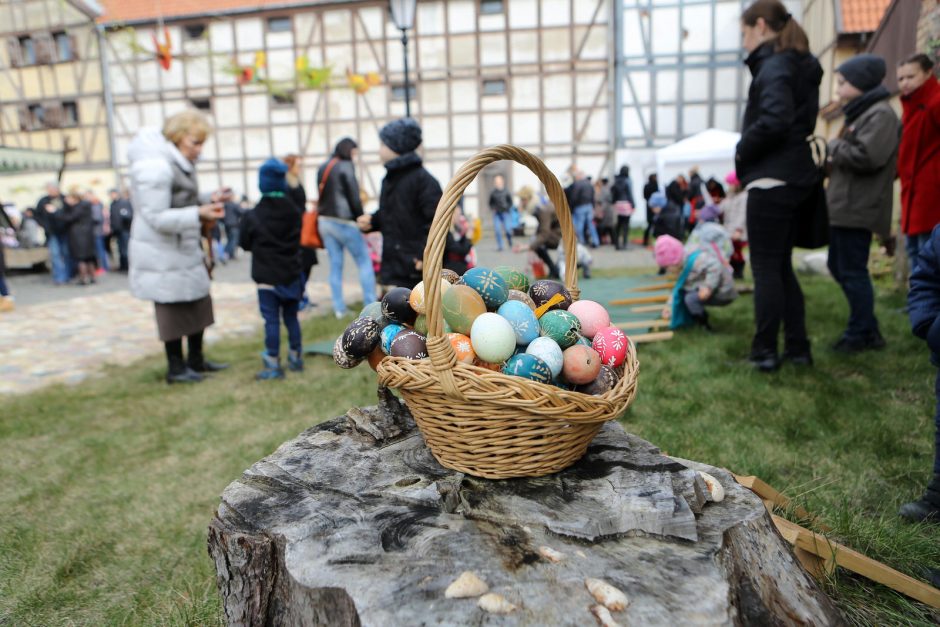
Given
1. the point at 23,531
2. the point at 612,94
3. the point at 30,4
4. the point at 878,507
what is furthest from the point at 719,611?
the point at 30,4

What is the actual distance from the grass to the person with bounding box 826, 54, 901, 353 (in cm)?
31

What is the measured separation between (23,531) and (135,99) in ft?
72.0

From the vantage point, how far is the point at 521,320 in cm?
170

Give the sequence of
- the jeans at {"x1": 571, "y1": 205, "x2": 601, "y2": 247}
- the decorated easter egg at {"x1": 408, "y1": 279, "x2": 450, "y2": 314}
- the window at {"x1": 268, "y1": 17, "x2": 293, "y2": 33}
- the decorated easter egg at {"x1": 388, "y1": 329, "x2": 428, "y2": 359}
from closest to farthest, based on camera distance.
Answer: the decorated easter egg at {"x1": 388, "y1": 329, "x2": 428, "y2": 359} < the decorated easter egg at {"x1": 408, "y1": 279, "x2": 450, "y2": 314} < the jeans at {"x1": 571, "y1": 205, "x2": 601, "y2": 247} < the window at {"x1": 268, "y1": 17, "x2": 293, "y2": 33}

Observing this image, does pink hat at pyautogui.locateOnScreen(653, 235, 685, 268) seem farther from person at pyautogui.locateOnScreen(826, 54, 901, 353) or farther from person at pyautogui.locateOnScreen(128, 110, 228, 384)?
person at pyautogui.locateOnScreen(128, 110, 228, 384)

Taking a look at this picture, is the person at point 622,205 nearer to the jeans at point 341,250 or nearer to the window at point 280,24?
the jeans at point 341,250

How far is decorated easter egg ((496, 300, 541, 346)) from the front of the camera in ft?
5.54

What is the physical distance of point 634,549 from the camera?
1.36 m

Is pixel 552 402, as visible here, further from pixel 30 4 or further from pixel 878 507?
pixel 30 4

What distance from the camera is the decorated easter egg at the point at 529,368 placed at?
1535 millimetres

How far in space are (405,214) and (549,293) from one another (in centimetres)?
250

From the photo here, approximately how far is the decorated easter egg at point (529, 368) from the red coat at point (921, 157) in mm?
3475

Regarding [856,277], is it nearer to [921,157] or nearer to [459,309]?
[921,157]

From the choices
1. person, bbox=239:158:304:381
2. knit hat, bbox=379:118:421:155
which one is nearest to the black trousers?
knit hat, bbox=379:118:421:155
